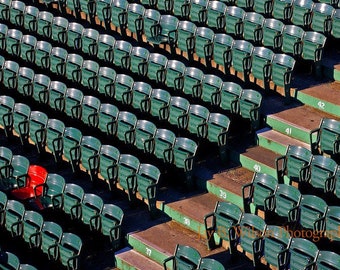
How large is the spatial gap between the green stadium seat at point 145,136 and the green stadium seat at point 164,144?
0.32ft

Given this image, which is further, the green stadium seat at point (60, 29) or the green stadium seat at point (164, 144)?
the green stadium seat at point (60, 29)

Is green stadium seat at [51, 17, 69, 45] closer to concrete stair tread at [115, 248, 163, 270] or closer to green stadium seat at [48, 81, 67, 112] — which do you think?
green stadium seat at [48, 81, 67, 112]

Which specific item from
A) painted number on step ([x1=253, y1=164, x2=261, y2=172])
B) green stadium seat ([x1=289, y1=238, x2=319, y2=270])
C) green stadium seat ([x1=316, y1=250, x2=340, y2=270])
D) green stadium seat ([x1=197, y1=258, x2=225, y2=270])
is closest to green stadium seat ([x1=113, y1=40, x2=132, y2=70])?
painted number on step ([x1=253, y1=164, x2=261, y2=172])

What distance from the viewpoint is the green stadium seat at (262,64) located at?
1414 cm

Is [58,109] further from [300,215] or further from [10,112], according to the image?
[300,215]

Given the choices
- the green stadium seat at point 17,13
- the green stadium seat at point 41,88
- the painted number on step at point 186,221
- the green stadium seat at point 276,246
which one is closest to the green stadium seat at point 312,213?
the green stadium seat at point 276,246

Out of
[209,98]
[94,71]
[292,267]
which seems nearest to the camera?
[292,267]

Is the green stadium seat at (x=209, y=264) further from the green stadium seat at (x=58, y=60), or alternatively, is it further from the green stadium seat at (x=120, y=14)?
the green stadium seat at (x=120, y=14)

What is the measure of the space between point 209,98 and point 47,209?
Answer: 9.93ft

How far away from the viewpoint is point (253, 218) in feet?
37.7

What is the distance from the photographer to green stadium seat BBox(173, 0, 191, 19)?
16.3 metres

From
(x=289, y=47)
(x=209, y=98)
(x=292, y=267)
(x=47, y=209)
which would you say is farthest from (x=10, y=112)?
(x=292, y=267)

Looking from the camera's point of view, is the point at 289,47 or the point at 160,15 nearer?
the point at 289,47

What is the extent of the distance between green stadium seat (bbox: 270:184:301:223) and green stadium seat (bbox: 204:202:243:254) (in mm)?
523
